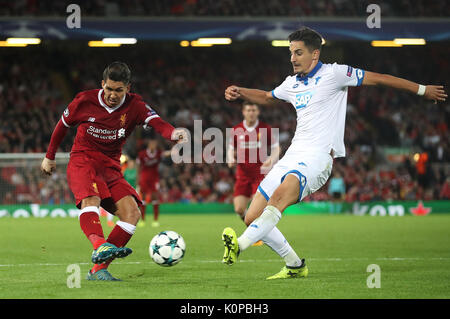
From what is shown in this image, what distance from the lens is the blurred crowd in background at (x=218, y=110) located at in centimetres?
2538

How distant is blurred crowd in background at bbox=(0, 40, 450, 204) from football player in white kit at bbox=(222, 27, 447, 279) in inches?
643

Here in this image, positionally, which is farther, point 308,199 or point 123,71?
point 308,199

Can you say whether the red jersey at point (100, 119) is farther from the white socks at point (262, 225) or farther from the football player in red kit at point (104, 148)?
the white socks at point (262, 225)

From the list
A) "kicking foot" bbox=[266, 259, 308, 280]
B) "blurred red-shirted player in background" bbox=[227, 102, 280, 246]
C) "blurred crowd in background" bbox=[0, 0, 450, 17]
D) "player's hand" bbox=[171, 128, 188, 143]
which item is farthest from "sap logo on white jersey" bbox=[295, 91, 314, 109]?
"blurred crowd in background" bbox=[0, 0, 450, 17]

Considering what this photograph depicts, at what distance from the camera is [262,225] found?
6.82m

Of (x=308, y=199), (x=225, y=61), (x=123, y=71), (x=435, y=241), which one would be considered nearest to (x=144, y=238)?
(x=435, y=241)

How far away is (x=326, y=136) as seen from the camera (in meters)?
7.28

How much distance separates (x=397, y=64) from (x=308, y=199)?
9.78 metres

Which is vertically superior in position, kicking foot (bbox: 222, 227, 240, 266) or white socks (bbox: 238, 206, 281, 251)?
white socks (bbox: 238, 206, 281, 251)

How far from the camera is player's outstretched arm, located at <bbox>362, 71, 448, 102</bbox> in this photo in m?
6.98

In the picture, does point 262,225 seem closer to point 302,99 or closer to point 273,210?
point 273,210

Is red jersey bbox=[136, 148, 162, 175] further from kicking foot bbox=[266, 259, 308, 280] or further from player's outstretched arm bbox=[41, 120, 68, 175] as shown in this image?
kicking foot bbox=[266, 259, 308, 280]

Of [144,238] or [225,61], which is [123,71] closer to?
[144,238]

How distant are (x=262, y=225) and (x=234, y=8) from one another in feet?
70.1
